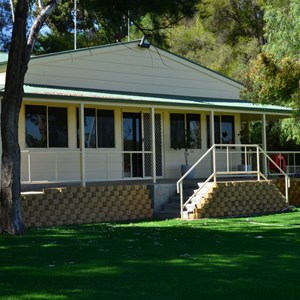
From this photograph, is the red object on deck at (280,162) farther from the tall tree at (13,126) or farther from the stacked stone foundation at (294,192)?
the tall tree at (13,126)

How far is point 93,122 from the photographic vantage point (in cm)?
1881

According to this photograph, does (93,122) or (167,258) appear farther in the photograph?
(93,122)

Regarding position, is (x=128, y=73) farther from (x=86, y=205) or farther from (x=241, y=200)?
(x=86, y=205)

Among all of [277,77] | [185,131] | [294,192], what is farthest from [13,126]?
[294,192]

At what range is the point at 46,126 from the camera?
1777 centimetres

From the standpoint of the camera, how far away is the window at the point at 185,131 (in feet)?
68.3

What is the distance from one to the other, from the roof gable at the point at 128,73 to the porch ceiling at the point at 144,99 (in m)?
0.50

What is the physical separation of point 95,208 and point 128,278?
30.6ft

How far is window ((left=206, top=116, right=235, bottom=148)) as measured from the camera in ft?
71.9

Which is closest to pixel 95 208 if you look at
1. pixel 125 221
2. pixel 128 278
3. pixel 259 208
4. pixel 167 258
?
pixel 125 221

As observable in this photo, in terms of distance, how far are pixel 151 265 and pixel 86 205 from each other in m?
8.30

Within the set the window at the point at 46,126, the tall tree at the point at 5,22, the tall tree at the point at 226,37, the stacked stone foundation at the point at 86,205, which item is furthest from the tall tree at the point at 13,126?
the tall tree at the point at 226,37

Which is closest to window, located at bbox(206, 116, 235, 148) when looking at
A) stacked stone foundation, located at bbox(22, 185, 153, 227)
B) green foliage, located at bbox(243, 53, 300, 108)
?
green foliage, located at bbox(243, 53, 300, 108)

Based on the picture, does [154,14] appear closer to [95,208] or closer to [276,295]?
[95,208]
